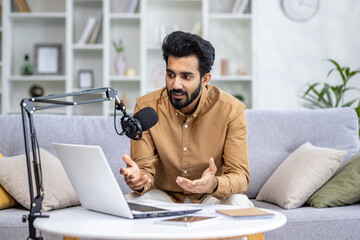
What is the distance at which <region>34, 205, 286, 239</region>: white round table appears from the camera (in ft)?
3.65

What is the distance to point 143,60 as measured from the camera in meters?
4.50

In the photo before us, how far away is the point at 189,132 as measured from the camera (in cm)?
205

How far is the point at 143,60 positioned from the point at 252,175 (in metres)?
2.26

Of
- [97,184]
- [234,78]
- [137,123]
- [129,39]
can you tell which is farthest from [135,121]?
[129,39]

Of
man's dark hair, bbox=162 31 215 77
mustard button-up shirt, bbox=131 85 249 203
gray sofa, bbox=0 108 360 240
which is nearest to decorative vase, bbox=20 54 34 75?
gray sofa, bbox=0 108 360 240

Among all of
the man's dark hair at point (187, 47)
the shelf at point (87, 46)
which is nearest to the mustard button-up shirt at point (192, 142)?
the man's dark hair at point (187, 47)

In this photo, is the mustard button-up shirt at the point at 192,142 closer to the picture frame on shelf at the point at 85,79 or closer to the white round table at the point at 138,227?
the white round table at the point at 138,227

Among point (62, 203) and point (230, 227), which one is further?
point (62, 203)

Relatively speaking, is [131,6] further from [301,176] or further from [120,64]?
[301,176]

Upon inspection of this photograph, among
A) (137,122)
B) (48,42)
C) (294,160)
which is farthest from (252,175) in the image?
(48,42)

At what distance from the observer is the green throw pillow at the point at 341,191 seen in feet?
7.26

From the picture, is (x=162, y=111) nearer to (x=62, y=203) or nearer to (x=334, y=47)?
(x=62, y=203)

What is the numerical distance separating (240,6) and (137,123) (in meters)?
3.46

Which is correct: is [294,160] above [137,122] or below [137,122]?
below
